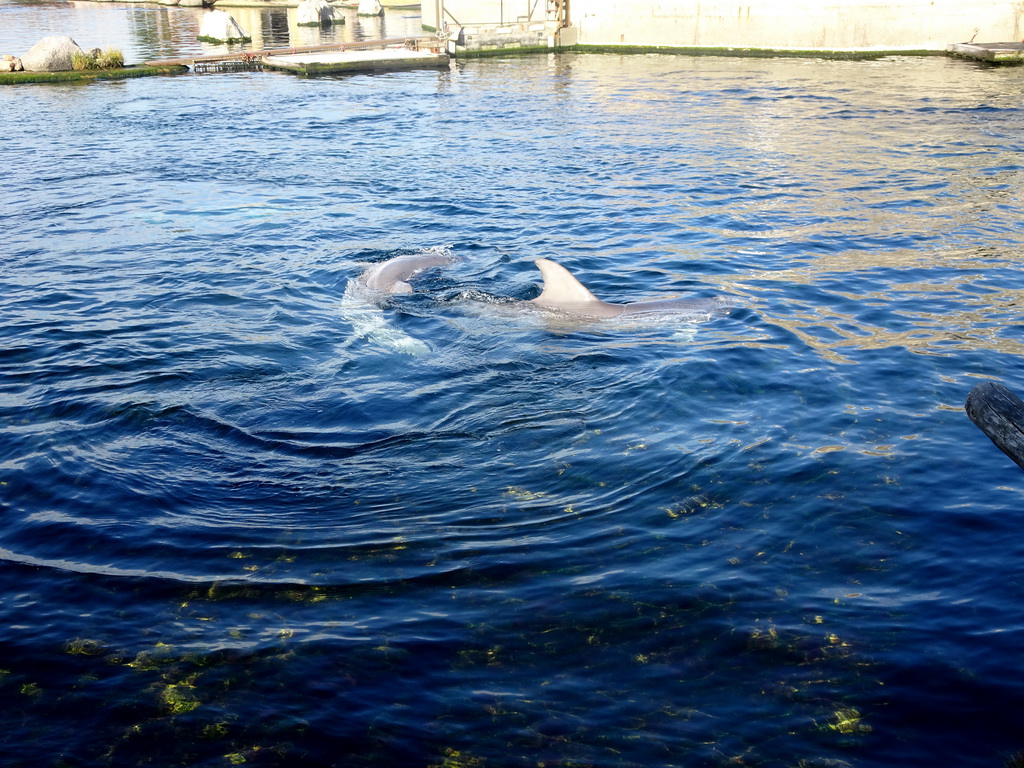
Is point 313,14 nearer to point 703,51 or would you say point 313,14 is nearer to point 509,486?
point 703,51

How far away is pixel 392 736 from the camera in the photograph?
4516mm

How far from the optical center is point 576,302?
10312 millimetres

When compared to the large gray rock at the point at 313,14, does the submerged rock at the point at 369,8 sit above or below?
above

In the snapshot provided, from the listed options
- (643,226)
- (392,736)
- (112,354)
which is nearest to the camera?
(392,736)

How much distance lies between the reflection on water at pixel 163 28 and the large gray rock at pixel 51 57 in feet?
15.9

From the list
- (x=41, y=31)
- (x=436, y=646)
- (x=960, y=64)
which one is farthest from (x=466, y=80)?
(x=41, y=31)

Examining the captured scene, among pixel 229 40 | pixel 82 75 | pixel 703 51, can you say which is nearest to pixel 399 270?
pixel 82 75

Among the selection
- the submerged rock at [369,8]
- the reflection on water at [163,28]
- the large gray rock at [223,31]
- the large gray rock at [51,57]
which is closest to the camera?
the large gray rock at [51,57]

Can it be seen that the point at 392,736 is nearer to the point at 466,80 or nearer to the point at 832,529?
the point at 832,529

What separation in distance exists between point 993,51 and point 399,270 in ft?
95.0

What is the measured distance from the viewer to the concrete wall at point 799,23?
1346 inches

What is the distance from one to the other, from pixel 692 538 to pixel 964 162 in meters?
14.9

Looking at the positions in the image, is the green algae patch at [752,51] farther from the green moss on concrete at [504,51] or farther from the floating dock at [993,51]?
the floating dock at [993,51]

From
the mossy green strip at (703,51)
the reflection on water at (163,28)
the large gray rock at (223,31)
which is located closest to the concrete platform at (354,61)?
the mossy green strip at (703,51)
